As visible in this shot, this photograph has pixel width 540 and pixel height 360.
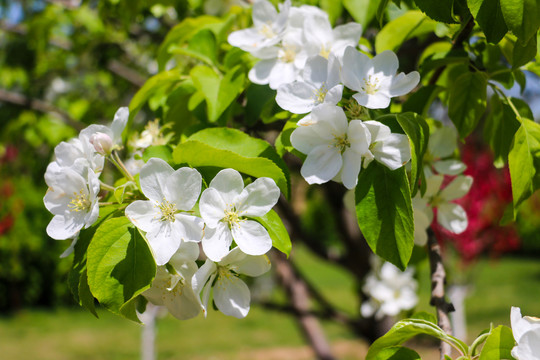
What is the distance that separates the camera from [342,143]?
92 centimetres

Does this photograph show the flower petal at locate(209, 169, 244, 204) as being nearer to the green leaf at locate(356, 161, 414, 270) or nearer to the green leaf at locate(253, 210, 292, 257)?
the green leaf at locate(253, 210, 292, 257)

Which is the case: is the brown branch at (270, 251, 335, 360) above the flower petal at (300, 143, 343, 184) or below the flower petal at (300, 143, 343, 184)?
below

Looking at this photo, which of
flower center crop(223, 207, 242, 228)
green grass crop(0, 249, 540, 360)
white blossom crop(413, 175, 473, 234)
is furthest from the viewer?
green grass crop(0, 249, 540, 360)

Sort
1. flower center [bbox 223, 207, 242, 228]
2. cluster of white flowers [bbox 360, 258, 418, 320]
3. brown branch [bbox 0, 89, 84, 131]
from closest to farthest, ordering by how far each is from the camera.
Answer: flower center [bbox 223, 207, 242, 228] → cluster of white flowers [bbox 360, 258, 418, 320] → brown branch [bbox 0, 89, 84, 131]

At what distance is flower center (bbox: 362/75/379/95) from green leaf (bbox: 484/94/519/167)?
337 mm

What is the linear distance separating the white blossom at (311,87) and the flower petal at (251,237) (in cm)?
22

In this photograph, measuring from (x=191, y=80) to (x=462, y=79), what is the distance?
610 millimetres

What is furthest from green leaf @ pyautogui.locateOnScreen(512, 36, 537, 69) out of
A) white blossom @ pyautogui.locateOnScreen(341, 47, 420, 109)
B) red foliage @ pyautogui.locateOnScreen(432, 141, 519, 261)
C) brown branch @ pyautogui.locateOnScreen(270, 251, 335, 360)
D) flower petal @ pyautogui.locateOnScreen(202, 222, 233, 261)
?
red foliage @ pyautogui.locateOnScreen(432, 141, 519, 261)

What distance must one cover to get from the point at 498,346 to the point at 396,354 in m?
0.18

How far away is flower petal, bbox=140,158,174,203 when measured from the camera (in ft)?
2.99

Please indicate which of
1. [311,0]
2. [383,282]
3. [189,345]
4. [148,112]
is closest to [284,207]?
[383,282]

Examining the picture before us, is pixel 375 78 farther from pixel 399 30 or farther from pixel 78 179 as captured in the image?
pixel 78 179

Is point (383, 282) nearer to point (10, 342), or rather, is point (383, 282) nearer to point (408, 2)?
point (408, 2)

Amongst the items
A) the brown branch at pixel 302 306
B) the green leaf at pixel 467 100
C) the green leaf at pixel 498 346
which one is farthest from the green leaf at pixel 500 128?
the brown branch at pixel 302 306
